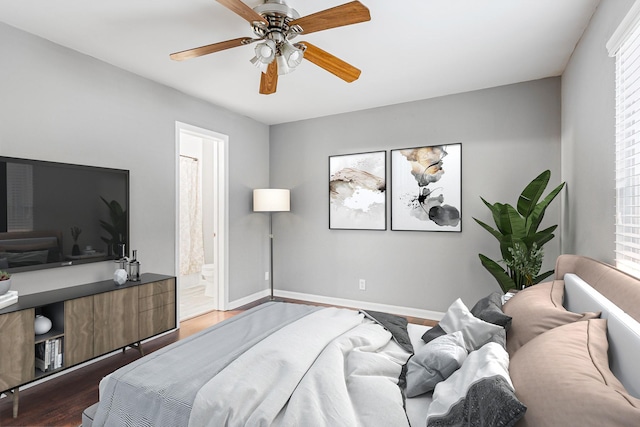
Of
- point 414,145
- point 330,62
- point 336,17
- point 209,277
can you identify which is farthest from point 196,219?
point 336,17

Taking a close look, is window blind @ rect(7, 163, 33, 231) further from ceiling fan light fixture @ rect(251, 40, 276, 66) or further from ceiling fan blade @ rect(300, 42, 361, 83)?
ceiling fan blade @ rect(300, 42, 361, 83)

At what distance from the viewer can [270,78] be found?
2.63 m

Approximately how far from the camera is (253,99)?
403 cm

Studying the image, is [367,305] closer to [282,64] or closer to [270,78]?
[270,78]

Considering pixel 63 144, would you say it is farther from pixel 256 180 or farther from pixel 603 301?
pixel 603 301

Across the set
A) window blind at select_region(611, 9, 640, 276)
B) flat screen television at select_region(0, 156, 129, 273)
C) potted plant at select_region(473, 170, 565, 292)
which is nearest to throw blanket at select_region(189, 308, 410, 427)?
window blind at select_region(611, 9, 640, 276)

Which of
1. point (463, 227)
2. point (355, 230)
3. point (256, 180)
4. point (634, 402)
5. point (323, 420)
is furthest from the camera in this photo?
point (256, 180)

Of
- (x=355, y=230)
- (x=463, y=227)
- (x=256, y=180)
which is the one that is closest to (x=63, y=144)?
(x=256, y=180)

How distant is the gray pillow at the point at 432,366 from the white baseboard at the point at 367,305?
267 centimetres

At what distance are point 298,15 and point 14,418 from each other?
318 cm

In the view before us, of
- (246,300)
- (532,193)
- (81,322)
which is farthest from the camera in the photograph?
(246,300)

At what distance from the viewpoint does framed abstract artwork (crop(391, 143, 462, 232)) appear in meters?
3.90

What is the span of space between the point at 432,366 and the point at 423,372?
0.05 m

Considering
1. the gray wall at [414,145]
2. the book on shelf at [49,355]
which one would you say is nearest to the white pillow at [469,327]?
the gray wall at [414,145]
